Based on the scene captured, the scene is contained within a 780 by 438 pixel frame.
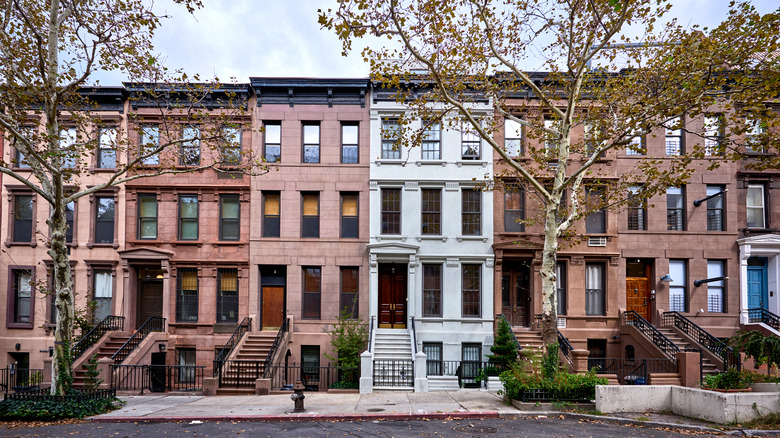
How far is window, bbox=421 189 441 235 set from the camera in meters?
19.5

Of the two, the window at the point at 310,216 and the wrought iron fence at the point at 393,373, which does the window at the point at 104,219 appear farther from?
the wrought iron fence at the point at 393,373

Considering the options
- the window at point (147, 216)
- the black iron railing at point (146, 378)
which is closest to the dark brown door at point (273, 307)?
the black iron railing at point (146, 378)

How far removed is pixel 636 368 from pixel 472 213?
817cm

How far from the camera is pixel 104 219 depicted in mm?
19516

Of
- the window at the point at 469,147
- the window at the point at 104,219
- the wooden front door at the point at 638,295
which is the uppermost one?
the window at the point at 469,147

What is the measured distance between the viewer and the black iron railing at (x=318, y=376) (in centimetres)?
1580

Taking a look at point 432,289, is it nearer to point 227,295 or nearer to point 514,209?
point 514,209

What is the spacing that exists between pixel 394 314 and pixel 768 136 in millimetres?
13586

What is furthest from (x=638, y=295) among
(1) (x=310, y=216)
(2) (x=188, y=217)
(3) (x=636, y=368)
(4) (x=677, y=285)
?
(2) (x=188, y=217)

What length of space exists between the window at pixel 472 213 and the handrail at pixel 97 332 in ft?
47.2

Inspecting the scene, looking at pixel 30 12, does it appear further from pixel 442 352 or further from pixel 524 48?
pixel 442 352

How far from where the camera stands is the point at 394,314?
19422mm

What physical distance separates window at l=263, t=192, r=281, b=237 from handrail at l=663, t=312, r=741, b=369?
53.5 feet

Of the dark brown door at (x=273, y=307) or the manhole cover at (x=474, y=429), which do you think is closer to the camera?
the manhole cover at (x=474, y=429)
